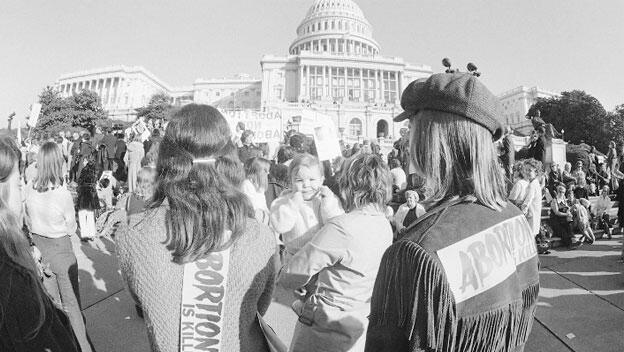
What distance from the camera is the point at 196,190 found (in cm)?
154

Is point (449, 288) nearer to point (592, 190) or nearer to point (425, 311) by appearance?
point (425, 311)

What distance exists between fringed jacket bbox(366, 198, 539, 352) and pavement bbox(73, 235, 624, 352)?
311 cm

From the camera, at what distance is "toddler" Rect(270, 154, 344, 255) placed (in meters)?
3.62

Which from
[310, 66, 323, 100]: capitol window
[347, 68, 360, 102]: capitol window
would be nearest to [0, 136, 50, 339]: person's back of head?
[310, 66, 323, 100]: capitol window

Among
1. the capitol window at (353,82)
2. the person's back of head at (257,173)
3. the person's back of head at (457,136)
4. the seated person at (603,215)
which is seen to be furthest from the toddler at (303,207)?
the capitol window at (353,82)

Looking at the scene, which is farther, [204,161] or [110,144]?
[110,144]

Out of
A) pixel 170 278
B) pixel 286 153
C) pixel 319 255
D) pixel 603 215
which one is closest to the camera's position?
pixel 170 278

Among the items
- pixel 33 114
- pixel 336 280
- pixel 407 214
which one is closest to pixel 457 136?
pixel 336 280

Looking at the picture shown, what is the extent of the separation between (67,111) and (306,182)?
5648 centimetres

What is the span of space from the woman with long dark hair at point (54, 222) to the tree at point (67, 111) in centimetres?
5071

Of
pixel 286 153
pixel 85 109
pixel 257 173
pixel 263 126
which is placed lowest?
pixel 257 173

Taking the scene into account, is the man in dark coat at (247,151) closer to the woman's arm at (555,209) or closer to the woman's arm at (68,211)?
the woman's arm at (68,211)

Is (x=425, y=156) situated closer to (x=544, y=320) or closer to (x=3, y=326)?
(x=3, y=326)

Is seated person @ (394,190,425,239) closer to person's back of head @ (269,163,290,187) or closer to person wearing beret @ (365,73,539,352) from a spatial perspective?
person's back of head @ (269,163,290,187)
